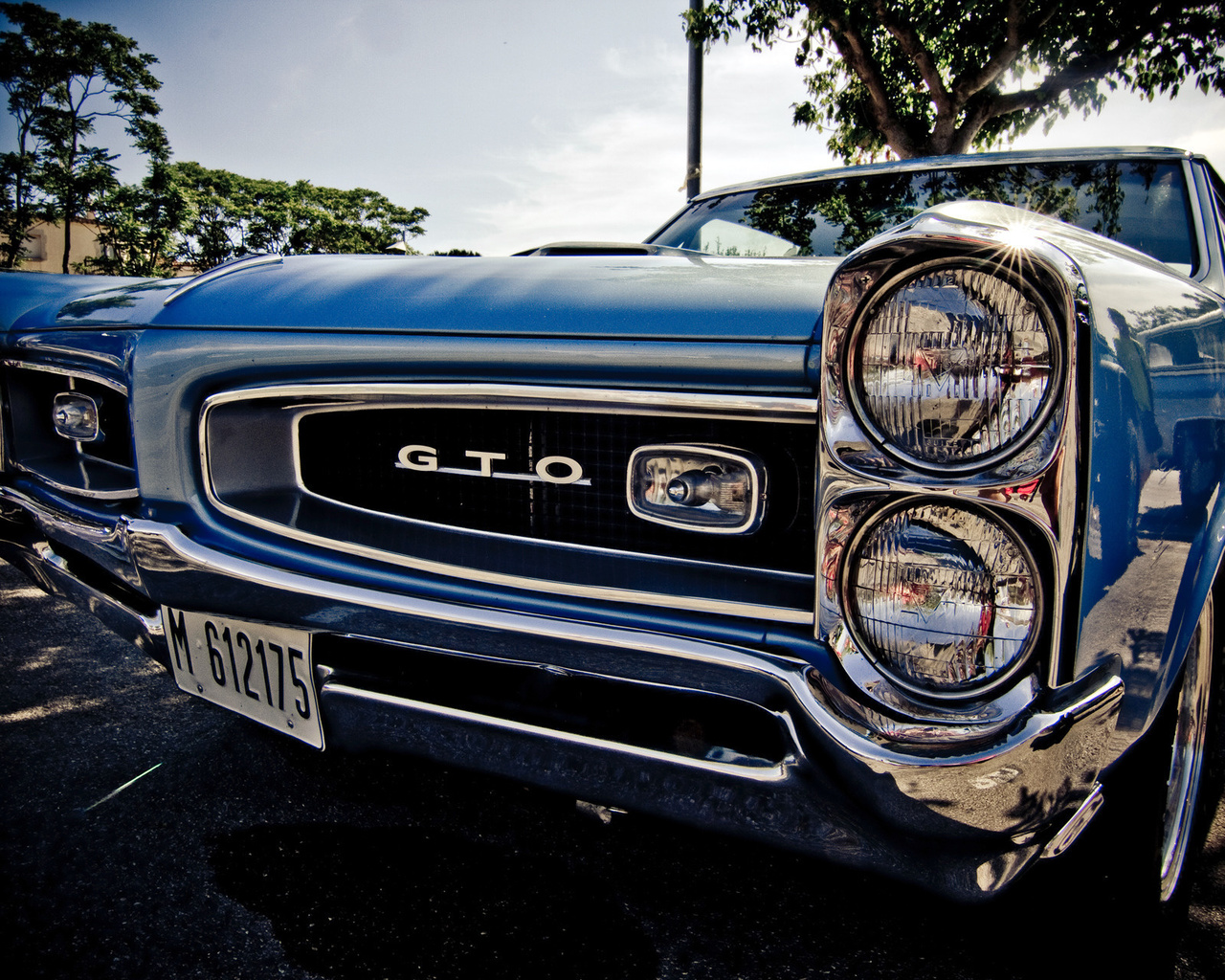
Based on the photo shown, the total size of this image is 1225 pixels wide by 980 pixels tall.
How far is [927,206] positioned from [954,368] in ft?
5.25

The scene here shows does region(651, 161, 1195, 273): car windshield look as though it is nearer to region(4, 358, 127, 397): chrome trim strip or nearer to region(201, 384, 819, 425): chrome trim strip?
region(201, 384, 819, 425): chrome trim strip

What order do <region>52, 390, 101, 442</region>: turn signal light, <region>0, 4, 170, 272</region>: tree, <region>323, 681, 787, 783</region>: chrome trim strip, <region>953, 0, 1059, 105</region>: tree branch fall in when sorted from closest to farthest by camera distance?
1. <region>323, 681, 787, 783</region>: chrome trim strip
2. <region>52, 390, 101, 442</region>: turn signal light
3. <region>953, 0, 1059, 105</region>: tree branch
4. <region>0, 4, 170, 272</region>: tree

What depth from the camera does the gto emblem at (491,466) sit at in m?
1.25

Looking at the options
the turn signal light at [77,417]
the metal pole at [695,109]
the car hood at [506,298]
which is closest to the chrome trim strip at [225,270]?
the car hood at [506,298]

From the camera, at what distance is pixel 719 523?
1.15 meters

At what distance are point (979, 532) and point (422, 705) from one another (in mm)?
825

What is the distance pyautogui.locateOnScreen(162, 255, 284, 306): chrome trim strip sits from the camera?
1510 millimetres

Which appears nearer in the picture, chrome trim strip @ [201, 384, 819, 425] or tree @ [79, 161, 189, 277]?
chrome trim strip @ [201, 384, 819, 425]

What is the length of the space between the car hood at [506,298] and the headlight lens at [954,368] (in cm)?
15

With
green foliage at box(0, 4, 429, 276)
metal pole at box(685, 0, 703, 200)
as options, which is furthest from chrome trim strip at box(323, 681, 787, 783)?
green foliage at box(0, 4, 429, 276)

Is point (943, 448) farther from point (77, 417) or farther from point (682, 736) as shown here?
point (77, 417)

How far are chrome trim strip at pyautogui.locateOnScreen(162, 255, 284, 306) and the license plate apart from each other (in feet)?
1.99

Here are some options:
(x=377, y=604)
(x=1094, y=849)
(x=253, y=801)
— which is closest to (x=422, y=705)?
(x=377, y=604)

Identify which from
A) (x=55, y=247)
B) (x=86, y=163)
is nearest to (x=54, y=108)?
(x=86, y=163)
